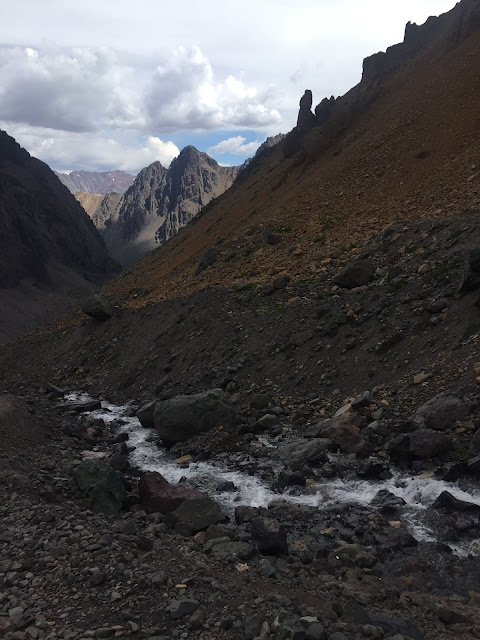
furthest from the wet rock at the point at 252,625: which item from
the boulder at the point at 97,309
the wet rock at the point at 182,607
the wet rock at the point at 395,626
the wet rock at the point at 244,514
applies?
the boulder at the point at 97,309

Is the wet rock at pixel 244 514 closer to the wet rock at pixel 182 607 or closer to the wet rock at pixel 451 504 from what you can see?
the wet rock at pixel 182 607

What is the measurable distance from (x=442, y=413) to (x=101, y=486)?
11.0 meters

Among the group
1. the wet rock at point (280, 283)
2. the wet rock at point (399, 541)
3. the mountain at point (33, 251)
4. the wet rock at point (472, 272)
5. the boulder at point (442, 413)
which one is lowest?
the wet rock at point (399, 541)

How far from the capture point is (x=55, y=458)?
1775 cm

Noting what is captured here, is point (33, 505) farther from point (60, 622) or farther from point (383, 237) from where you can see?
point (383, 237)

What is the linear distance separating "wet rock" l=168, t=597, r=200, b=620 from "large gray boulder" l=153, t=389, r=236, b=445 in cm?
1135

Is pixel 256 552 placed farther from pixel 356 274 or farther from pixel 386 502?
pixel 356 274

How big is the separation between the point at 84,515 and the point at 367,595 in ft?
24.7

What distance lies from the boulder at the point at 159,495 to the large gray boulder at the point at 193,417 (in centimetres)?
555

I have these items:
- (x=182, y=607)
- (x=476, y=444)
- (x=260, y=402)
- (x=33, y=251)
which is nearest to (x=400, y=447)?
(x=476, y=444)

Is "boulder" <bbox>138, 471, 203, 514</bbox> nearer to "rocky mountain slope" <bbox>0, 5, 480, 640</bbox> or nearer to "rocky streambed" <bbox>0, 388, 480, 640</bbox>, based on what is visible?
"rocky mountain slope" <bbox>0, 5, 480, 640</bbox>

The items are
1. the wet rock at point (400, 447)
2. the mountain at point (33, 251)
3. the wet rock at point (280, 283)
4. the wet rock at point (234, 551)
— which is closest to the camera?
the wet rock at point (234, 551)

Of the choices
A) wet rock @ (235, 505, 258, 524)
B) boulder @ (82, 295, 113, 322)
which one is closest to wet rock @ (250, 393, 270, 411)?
wet rock @ (235, 505, 258, 524)

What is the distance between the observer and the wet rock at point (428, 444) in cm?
1412
